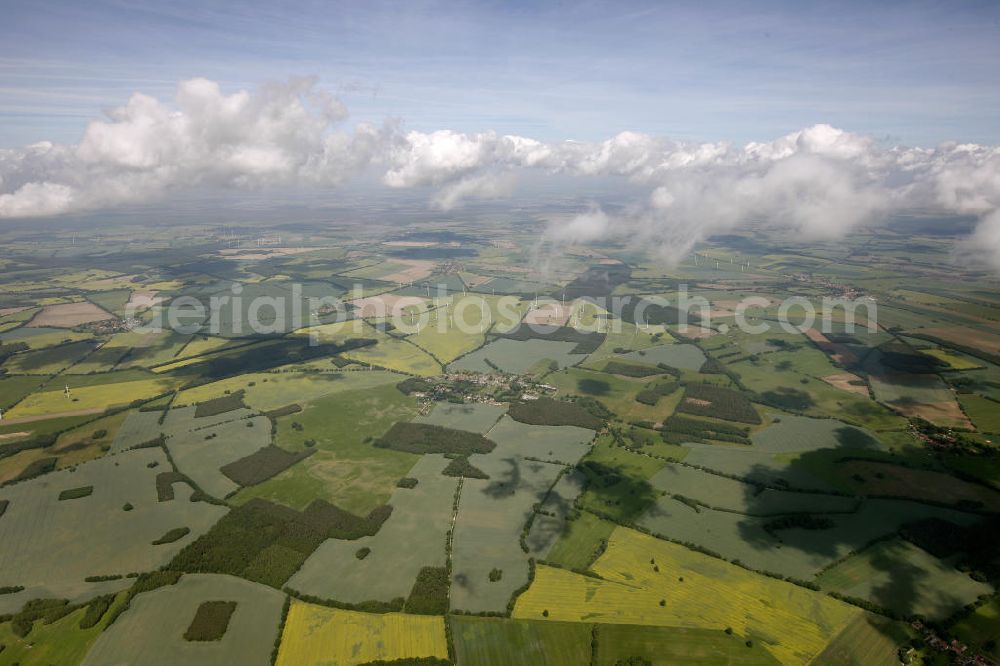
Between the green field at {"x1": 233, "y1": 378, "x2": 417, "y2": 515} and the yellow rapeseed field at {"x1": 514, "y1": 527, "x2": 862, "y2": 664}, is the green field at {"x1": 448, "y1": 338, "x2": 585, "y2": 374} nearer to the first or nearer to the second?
the green field at {"x1": 233, "y1": 378, "x2": 417, "y2": 515}

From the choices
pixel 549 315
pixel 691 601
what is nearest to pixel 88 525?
pixel 691 601

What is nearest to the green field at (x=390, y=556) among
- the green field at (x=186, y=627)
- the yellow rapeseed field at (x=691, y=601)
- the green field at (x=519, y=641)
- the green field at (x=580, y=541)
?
the green field at (x=186, y=627)

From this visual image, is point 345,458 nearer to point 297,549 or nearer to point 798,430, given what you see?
point 297,549

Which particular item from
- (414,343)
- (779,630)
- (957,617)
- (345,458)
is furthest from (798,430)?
(414,343)

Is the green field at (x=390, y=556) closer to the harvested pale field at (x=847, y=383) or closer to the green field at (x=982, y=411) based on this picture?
the harvested pale field at (x=847, y=383)

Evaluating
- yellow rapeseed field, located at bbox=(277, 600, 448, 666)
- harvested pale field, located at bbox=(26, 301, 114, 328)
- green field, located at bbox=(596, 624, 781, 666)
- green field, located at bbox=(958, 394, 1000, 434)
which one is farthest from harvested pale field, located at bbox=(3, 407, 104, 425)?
green field, located at bbox=(958, 394, 1000, 434)
